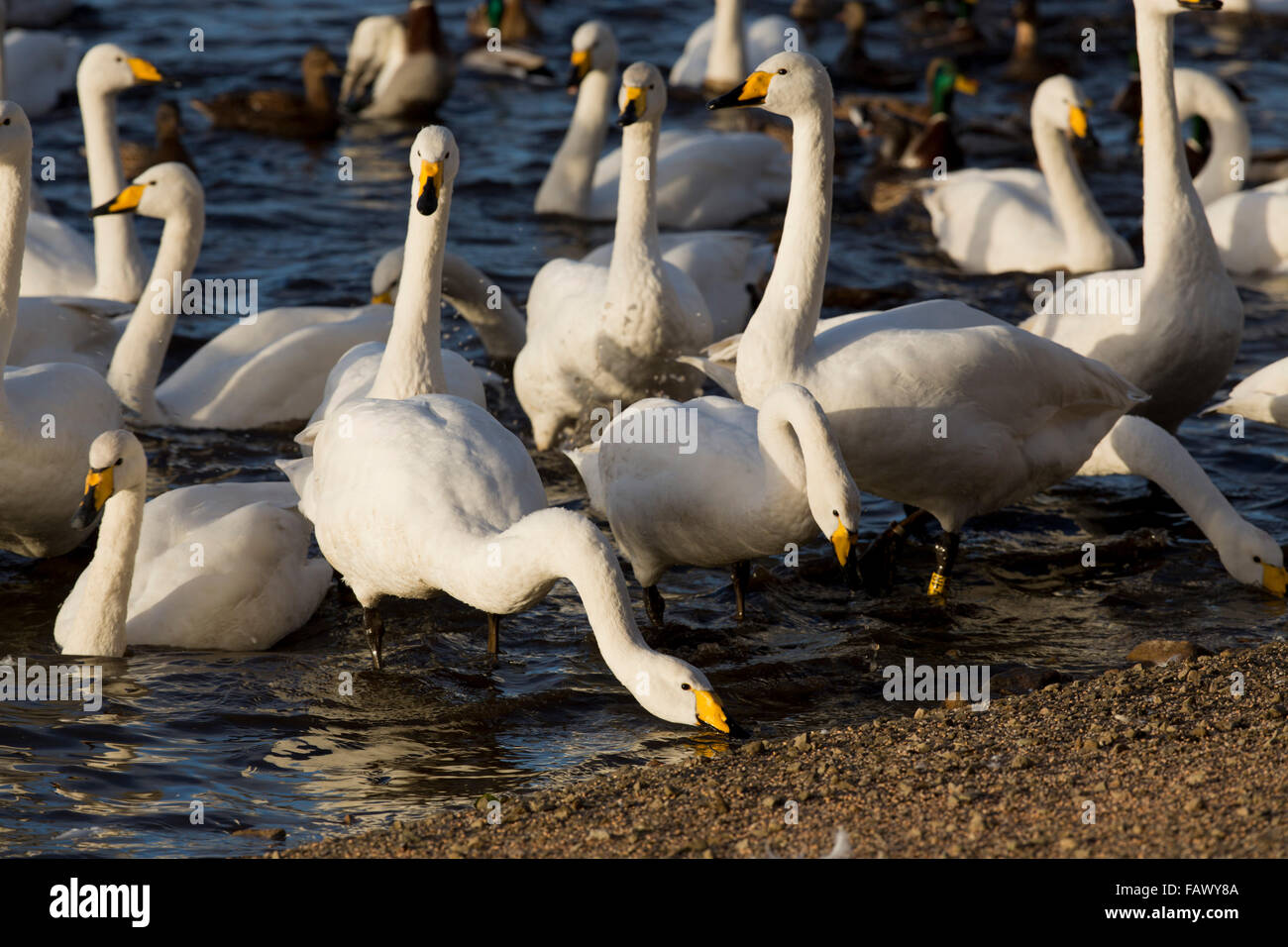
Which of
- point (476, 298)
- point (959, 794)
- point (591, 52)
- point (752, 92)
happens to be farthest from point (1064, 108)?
point (959, 794)

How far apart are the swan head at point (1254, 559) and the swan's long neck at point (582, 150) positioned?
7.18 metres

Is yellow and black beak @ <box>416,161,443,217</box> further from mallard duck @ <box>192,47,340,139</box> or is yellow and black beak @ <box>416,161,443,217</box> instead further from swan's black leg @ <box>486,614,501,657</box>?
mallard duck @ <box>192,47,340,139</box>

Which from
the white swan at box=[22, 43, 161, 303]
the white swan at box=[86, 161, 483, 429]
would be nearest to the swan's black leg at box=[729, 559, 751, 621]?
the white swan at box=[86, 161, 483, 429]

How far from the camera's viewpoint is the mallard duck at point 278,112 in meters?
16.4

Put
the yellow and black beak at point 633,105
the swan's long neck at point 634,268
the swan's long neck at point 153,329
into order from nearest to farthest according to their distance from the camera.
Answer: the swan's long neck at point 634,268 → the yellow and black beak at point 633,105 → the swan's long neck at point 153,329

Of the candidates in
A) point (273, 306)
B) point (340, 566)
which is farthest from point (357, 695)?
point (273, 306)

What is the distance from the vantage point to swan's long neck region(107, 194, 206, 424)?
977 cm

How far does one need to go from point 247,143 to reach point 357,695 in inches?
424

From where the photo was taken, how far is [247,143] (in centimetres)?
1648

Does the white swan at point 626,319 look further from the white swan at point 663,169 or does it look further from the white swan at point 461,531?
the white swan at point 663,169

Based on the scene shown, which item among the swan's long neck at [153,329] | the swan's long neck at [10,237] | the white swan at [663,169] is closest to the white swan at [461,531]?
the swan's long neck at [10,237]

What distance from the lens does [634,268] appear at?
883cm

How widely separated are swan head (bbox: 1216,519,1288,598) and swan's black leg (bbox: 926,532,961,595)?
118cm
